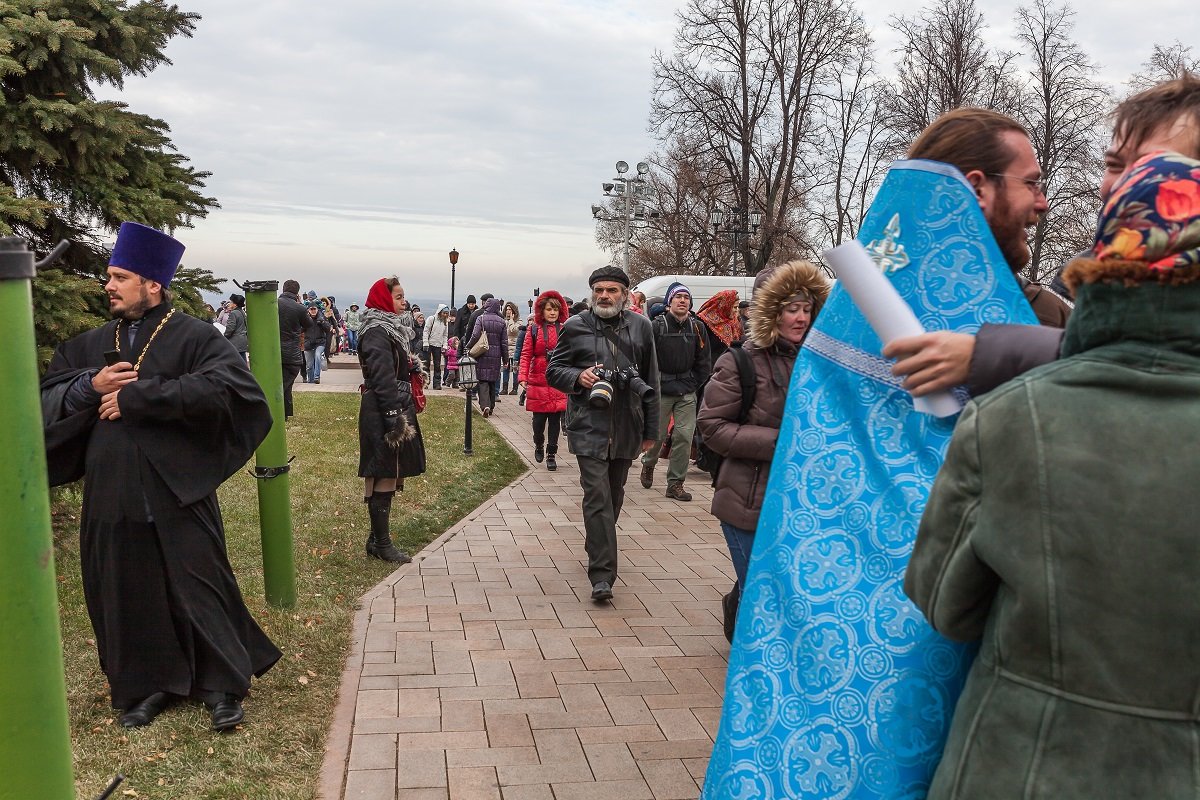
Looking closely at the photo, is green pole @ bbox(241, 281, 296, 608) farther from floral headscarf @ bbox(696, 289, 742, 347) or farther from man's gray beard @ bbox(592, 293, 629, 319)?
floral headscarf @ bbox(696, 289, 742, 347)

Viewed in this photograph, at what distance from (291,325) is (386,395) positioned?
845cm

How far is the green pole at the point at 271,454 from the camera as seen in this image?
578 cm

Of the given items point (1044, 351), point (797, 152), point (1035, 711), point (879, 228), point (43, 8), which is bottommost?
point (1035, 711)

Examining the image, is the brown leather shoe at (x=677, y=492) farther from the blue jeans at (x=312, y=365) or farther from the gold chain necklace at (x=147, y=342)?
the blue jeans at (x=312, y=365)

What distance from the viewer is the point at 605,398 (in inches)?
256

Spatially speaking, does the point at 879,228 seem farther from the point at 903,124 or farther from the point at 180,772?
the point at 903,124

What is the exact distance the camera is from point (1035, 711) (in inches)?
62.1

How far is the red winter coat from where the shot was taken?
1240cm

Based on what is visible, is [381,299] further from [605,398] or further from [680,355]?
[680,355]

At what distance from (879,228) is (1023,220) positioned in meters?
0.28

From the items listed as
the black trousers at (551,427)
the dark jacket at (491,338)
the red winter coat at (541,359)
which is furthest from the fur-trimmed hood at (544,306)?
the dark jacket at (491,338)

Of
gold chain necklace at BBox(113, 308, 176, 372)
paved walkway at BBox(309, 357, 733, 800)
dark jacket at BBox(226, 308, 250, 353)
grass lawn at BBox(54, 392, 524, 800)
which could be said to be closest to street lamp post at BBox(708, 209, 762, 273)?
dark jacket at BBox(226, 308, 250, 353)

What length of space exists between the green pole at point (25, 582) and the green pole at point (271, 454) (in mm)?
3772

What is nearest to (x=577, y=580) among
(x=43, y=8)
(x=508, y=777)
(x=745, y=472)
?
(x=745, y=472)
